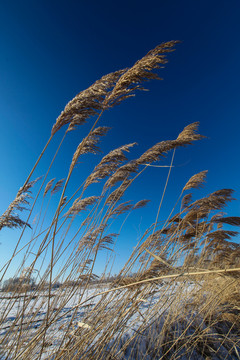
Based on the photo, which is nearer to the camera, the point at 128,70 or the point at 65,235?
the point at 128,70

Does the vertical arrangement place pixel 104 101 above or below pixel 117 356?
above

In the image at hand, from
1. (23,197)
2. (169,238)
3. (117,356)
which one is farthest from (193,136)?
(117,356)

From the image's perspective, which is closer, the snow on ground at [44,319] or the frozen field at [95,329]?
the frozen field at [95,329]

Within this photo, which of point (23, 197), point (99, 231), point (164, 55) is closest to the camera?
point (164, 55)

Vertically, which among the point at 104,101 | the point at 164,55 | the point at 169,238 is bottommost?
the point at 169,238

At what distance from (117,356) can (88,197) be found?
5.81 ft

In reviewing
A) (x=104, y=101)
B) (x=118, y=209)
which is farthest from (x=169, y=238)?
(x=104, y=101)

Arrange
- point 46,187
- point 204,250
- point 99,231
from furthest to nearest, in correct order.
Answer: point 204,250 < point 46,187 < point 99,231

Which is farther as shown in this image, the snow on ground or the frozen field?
the snow on ground

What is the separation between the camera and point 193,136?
7.83 feet

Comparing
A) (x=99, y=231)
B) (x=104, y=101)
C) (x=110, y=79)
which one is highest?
(x=110, y=79)

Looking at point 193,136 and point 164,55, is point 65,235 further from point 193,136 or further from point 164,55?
point 164,55

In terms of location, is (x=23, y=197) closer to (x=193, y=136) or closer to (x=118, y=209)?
(x=118, y=209)

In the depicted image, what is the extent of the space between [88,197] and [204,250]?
2.79 m
